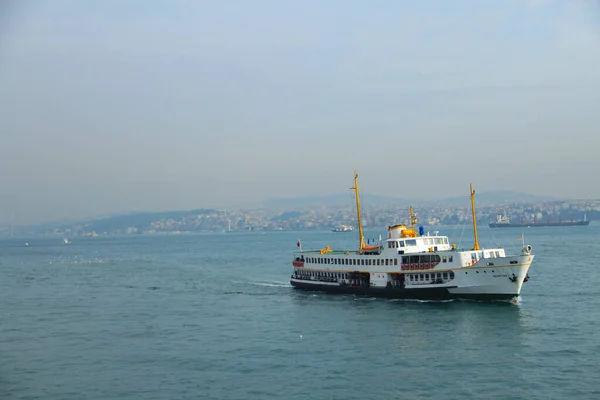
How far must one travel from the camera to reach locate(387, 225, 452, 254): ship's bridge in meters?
50.4

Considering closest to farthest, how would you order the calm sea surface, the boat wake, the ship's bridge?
the calm sea surface
the ship's bridge
the boat wake

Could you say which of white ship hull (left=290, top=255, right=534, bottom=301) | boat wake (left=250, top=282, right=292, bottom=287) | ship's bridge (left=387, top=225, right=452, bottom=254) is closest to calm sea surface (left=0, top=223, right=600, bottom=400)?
white ship hull (left=290, top=255, right=534, bottom=301)

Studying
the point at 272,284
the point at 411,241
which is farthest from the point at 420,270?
the point at 272,284

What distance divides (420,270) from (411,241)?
309 cm

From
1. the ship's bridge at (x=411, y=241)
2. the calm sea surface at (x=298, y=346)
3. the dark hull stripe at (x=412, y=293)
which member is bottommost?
the calm sea surface at (x=298, y=346)

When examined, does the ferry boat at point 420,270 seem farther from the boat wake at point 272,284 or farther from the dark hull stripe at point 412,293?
the boat wake at point 272,284

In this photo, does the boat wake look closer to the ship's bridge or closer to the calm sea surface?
the calm sea surface

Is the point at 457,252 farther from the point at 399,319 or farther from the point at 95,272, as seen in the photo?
the point at 95,272

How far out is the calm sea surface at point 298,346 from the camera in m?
28.2

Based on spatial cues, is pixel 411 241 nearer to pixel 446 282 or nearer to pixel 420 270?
pixel 420 270

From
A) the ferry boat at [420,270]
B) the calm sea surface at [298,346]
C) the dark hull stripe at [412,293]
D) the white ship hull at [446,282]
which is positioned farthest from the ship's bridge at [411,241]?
the calm sea surface at [298,346]

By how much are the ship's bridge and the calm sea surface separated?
4.43m

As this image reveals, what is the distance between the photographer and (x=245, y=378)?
2972cm

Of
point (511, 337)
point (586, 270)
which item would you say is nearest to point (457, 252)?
point (511, 337)
